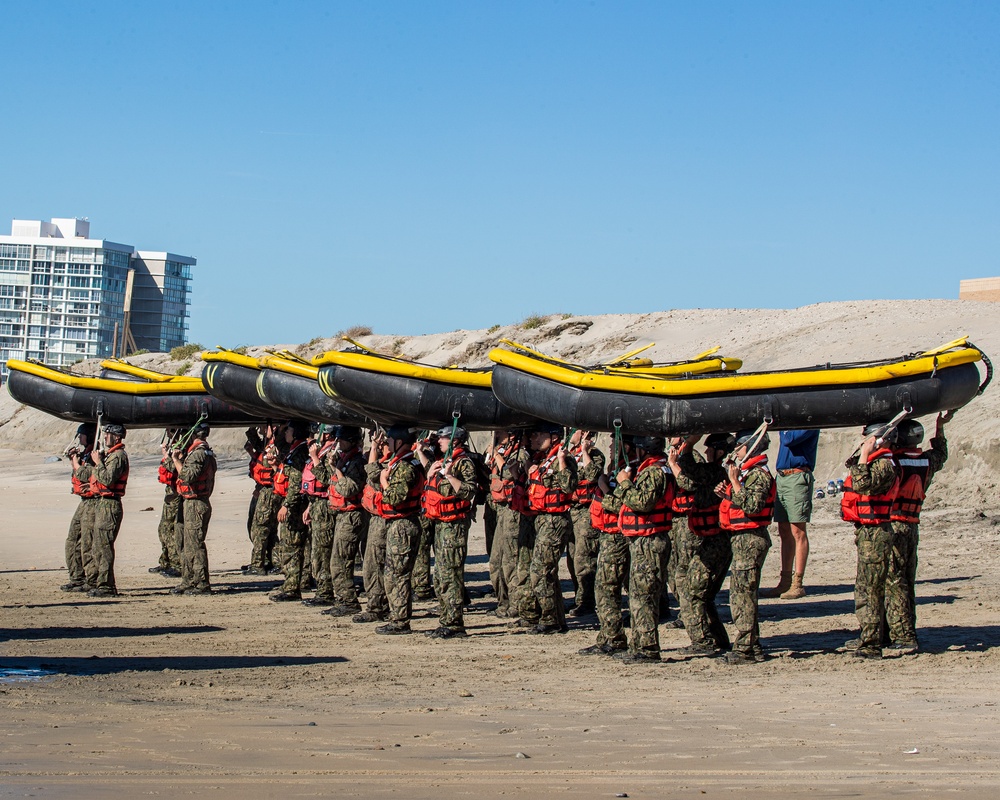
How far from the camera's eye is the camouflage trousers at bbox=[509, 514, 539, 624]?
10.5 meters

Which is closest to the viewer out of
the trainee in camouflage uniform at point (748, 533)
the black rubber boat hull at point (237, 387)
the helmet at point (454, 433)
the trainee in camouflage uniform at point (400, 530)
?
the trainee in camouflage uniform at point (748, 533)

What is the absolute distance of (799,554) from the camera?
39.2 feet

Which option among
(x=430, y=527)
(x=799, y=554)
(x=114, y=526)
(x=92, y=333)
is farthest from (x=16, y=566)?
(x=92, y=333)

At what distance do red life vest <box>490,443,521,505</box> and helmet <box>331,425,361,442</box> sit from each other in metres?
1.31

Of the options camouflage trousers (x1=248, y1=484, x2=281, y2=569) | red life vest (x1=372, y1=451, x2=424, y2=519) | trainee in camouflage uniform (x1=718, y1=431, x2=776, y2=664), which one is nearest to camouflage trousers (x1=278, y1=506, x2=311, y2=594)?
camouflage trousers (x1=248, y1=484, x2=281, y2=569)

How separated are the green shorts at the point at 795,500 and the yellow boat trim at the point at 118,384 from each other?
6246mm

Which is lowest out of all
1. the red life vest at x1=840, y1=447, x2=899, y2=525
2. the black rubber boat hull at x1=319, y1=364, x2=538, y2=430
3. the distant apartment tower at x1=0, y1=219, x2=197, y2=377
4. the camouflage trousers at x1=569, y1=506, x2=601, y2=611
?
the camouflage trousers at x1=569, y1=506, x2=601, y2=611

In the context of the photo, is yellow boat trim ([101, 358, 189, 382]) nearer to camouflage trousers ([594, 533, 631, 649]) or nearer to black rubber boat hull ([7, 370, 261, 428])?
black rubber boat hull ([7, 370, 261, 428])

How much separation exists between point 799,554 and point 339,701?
233 inches

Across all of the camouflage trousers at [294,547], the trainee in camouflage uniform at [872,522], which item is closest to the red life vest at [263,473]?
the camouflage trousers at [294,547]

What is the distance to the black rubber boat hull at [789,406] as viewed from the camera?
28.6ft

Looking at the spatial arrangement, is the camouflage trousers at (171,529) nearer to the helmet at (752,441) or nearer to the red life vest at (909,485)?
the helmet at (752,441)

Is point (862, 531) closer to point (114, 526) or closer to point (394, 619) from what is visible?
point (394, 619)

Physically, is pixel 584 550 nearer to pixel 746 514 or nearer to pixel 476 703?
pixel 746 514
